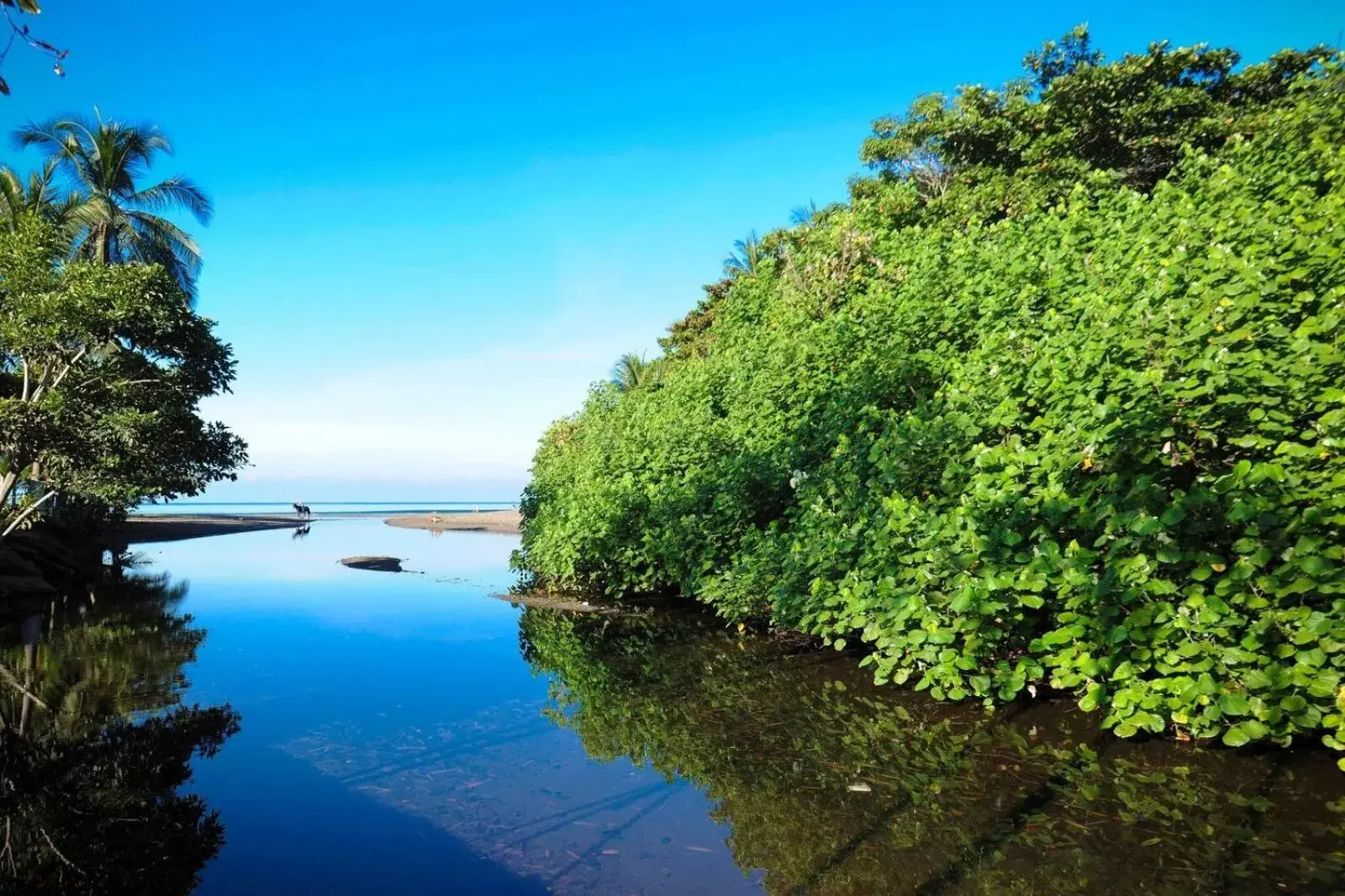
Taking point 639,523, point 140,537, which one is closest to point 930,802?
point 639,523

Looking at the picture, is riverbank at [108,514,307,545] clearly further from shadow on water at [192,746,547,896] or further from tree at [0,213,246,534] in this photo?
shadow on water at [192,746,547,896]

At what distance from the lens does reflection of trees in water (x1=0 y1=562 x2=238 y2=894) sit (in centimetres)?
406

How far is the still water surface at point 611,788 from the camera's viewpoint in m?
3.91

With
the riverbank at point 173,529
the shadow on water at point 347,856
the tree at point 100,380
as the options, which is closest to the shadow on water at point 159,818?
the shadow on water at point 347,856

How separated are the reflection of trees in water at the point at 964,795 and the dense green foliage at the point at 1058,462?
391 mm

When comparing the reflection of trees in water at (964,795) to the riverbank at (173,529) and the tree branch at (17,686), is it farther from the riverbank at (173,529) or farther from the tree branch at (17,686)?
the riverbank at (173,529)

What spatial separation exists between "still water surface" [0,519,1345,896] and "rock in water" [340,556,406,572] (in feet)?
44.7

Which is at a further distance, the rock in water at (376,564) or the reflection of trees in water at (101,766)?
the rock in water at (376,564)

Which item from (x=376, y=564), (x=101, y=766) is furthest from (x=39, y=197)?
(x=101, y=766)

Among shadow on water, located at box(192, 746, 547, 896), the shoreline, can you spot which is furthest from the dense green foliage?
the shoreline

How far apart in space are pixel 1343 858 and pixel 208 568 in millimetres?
29256

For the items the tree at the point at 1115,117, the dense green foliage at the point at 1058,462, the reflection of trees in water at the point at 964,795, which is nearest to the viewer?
the reflection of trees in water at the point at 964,795

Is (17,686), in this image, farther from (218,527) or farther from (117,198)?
(218,527)

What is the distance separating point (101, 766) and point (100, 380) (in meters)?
14.5
